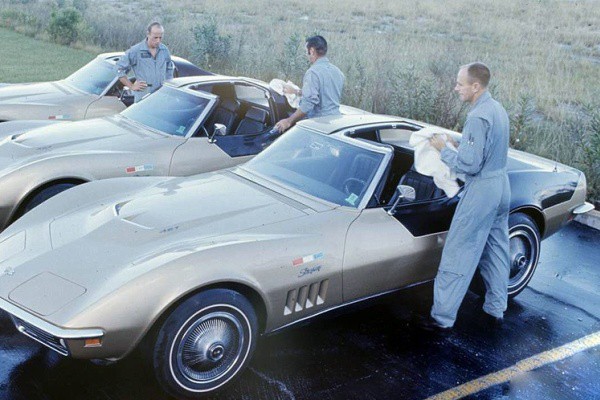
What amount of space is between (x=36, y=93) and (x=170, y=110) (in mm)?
3333

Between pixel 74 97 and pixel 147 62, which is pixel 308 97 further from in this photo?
pixel 74 97

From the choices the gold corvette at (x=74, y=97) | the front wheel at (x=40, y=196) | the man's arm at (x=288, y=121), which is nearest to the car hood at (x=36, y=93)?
the gold corvette at (x=74, y=97)

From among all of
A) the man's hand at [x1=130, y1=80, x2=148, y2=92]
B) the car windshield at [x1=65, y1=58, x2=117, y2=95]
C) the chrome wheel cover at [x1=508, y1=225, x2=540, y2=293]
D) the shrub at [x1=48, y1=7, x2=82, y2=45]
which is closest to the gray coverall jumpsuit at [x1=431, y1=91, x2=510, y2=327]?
the chrome wheel cover at [x1=508, y1=225, x2=540, y2=293]

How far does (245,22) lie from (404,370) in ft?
91.1

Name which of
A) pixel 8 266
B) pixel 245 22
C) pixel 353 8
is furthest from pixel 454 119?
pixel 353 8

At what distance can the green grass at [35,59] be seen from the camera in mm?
16094

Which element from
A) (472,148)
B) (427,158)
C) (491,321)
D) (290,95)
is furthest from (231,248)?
(290,95)

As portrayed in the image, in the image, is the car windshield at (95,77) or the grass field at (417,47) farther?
the grass field at (417,47)

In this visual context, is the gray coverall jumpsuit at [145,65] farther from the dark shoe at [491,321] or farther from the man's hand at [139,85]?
the dark shoe at [491,321]

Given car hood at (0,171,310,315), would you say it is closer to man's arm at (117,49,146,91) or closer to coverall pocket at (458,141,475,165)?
coverall pocket at (458,141,475,165)

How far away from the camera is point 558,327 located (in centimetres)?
565

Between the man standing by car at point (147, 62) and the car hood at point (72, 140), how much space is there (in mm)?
1750

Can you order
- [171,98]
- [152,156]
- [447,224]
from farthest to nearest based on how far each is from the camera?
[171,98] < [152,156] < [447,224]

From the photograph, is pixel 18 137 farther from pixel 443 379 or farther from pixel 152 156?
pixel 443 379
